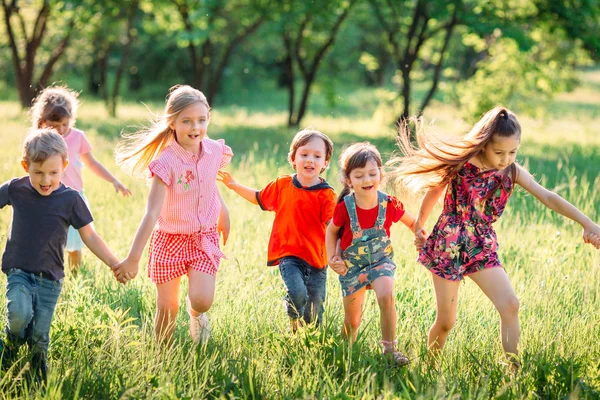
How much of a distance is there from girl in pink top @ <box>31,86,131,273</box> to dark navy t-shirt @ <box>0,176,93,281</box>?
190 centimetres

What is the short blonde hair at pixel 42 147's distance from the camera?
372cm

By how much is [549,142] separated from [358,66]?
1267 inches

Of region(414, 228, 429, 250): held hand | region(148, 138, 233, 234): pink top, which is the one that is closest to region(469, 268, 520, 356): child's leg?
region(414, 228, 429, 250): held hand

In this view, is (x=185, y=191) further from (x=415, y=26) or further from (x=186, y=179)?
(x=415, y=26)

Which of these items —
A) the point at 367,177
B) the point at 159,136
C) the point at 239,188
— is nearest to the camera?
the point at 367,177

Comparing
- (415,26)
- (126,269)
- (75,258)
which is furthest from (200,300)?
(415,26)

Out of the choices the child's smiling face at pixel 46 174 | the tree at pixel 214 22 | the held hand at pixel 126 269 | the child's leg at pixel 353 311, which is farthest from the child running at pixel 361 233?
the tree at pixel 214 22

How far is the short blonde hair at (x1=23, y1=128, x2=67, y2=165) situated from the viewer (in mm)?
3717

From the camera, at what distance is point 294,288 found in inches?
172

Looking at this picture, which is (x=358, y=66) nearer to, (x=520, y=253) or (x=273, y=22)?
(x=273, y=22)

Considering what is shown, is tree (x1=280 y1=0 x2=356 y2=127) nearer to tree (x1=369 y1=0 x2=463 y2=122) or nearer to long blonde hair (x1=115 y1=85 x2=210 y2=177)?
tree (x1=369 y1=0 x2=463 y2=122)

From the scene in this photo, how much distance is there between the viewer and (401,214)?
4367mm

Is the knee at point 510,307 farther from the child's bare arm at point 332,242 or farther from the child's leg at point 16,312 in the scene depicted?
the child's leg at point 16,312

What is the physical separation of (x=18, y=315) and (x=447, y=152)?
244 centimetres
